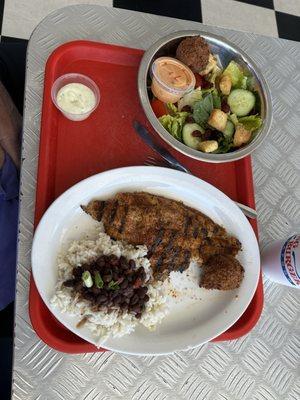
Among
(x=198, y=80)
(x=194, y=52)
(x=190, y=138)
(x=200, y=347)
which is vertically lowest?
(x=200, y=347)

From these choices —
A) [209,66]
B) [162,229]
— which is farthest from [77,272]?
[209,66]

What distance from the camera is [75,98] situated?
4.92 ft

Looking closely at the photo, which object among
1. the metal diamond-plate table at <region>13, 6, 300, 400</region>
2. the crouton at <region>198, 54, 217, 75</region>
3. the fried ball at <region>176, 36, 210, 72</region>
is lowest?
the metal diamond-plate table at <region>13, 6, 300, 400</region>

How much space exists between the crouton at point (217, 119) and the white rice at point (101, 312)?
543mm

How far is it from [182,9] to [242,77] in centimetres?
144

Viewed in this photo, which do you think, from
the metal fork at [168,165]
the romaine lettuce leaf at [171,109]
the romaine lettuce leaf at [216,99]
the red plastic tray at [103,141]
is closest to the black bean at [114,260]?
the red plastic tray at [103,141]

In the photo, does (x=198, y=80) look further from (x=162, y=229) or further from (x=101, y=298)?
(x=101, y=298)

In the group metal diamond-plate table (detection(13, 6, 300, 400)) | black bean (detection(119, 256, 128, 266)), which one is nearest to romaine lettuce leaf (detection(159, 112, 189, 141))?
metal diamond-plate table (detection(13, 6, 300, 400))

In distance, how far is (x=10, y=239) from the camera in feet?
5.07

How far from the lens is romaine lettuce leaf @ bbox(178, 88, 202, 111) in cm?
158

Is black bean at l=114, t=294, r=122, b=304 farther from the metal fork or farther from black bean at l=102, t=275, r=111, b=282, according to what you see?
the metal fork

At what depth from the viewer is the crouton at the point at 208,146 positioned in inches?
58.4

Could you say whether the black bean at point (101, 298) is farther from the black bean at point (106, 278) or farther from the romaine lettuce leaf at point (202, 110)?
the romaine lettuce leaf at point (202, 110)

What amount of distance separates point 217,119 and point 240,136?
11cm
